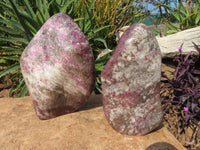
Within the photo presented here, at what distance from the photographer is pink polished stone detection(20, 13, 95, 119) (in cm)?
144

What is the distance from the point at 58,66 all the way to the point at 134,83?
625 millimetres

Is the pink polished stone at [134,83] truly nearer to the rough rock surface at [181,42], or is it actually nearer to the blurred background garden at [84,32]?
the blurred background garden at [84,32]

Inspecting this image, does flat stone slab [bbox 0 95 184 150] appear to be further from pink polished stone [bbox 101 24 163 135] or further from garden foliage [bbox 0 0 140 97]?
garden foliage [bbox 0 0 140 97]

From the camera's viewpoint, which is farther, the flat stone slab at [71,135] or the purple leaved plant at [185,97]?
the purple leaved plant at [185,97]

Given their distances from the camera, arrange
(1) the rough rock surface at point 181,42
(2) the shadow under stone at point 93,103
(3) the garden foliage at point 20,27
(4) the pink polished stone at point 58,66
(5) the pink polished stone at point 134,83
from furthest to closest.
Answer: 1. (1) the rough rock surface at point 181,42
2. (3) the garden foliage at point 20,27
3. (2) the shadow under stone at point 93,103
4. (4) the pink polished stone at point 58,66
5. (5) the pink polished stone at point 134,83

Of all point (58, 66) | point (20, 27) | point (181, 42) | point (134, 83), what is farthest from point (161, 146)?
point (20, 27)

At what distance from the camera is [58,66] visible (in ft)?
4.78

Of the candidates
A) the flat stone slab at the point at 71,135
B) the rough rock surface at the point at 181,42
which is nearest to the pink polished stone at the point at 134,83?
the flat stone slab at the point at 71,135

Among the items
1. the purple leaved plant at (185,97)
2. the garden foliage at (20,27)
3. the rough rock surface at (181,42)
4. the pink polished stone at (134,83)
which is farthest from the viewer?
the rough rock surface at (181,42)

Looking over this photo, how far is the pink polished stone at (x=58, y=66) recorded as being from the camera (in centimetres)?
144

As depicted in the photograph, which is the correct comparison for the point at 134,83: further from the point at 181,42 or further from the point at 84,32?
the point at 181,42

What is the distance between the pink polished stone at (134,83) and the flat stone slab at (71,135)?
95 mm

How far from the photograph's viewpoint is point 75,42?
143 cm

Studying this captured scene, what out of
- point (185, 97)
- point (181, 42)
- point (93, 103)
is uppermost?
point (181, 42)
